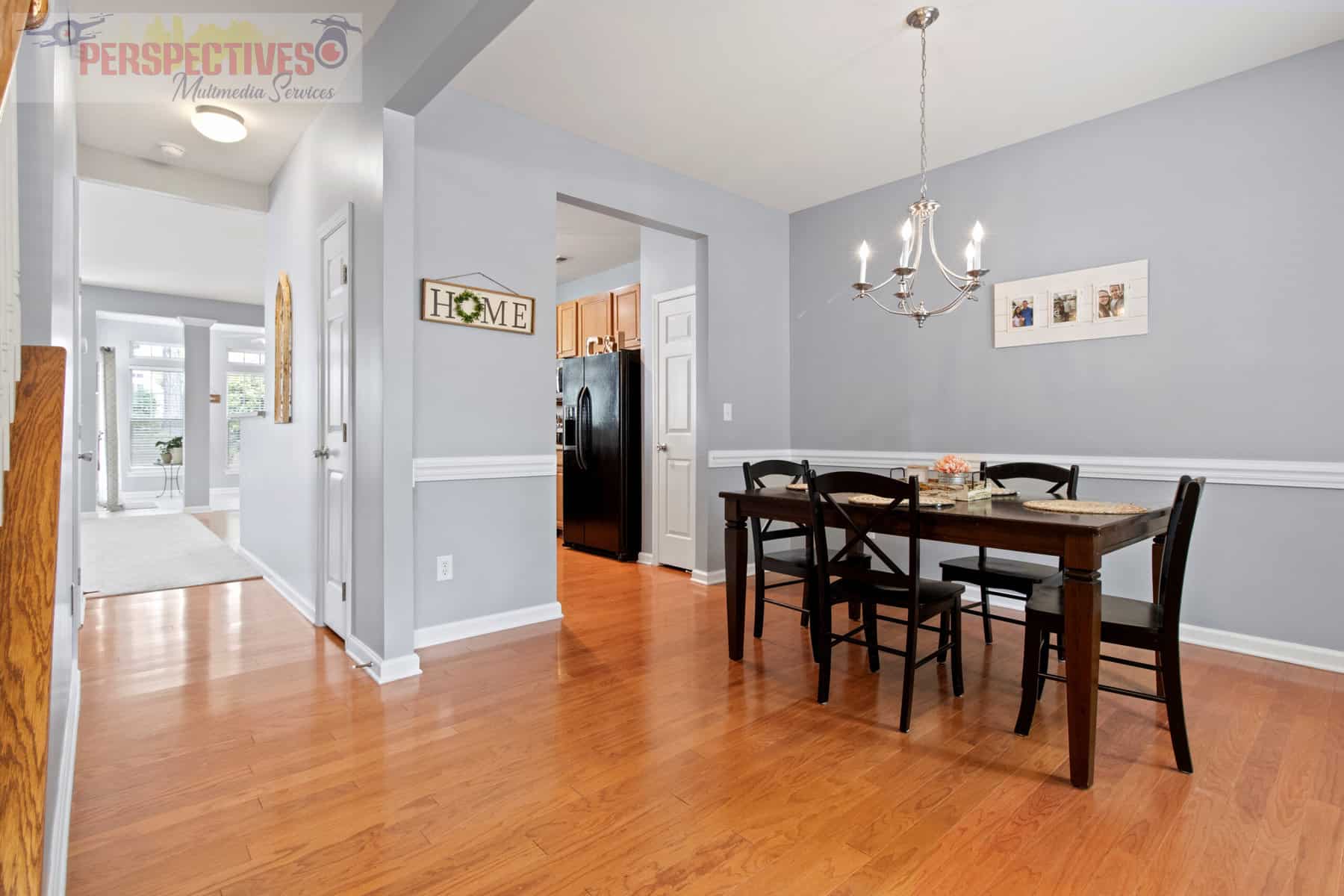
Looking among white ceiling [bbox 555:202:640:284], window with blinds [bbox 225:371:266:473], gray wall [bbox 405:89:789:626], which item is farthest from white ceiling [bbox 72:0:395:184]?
window with blinds [bbox 225:371:266:473]

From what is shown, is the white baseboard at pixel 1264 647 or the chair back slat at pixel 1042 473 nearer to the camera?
the white baseboard at pixel 1264 647

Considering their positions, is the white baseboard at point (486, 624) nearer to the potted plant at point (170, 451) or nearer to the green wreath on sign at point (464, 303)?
the green wreath on sign at point (464, 303)

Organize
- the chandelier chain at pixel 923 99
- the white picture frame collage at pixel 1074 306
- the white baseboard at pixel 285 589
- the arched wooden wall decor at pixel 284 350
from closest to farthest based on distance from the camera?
the chandelier chain at pixel 923 99, the white picture frame collage at pixel 1074 306, the white baseboard at pixel 285 589, the arched wooden wall decor at pixel 284 350

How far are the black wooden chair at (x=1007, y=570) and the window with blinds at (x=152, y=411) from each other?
1121 cm

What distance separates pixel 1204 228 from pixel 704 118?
2513 millimetres

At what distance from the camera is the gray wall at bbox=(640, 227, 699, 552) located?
4.92 metres

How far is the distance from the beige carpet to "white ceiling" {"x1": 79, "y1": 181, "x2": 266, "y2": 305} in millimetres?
A: 2188

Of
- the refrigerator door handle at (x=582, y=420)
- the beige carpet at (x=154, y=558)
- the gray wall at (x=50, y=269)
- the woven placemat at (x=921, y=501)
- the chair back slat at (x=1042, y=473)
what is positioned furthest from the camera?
the refrigerator door handle at (x=582, y=420)

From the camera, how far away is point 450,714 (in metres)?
2.39

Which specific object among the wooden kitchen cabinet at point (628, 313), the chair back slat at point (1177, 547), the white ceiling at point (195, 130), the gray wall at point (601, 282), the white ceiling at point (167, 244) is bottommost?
the chair back slat at point (1177, 547)

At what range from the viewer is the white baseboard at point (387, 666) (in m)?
2.69

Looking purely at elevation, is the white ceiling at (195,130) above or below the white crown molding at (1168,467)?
above

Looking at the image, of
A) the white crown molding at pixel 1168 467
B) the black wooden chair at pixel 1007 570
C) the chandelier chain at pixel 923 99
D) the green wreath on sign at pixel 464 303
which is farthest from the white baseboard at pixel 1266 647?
the green wreath on sign at pixel 464 303

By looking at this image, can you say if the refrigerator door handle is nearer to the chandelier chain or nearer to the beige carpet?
the beige carpet
